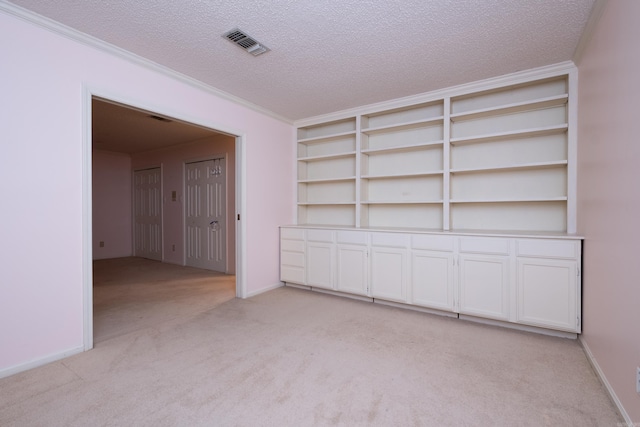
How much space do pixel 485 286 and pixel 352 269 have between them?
143cm

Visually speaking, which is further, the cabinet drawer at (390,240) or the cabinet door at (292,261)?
the cabinet door at (292,261)

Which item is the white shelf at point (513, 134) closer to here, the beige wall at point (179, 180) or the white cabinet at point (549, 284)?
the white cabinet at point (549, 284)

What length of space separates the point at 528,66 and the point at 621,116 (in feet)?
4.47

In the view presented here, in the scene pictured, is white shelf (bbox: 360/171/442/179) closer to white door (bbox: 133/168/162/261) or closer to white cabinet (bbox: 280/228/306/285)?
white cabinet (bbox: 280/228/306/285)

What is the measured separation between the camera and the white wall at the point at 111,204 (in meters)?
6.49

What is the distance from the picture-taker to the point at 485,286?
108 inches

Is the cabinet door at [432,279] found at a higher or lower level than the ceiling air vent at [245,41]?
lower

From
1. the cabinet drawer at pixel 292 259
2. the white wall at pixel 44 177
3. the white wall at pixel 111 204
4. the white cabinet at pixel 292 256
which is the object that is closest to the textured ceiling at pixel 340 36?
the white wall at pixel 44 177

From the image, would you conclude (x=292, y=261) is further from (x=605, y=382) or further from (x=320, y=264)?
(x=605, y=382)

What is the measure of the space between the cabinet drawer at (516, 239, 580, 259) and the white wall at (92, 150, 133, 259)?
7747mm

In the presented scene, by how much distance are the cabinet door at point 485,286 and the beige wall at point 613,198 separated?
550mm

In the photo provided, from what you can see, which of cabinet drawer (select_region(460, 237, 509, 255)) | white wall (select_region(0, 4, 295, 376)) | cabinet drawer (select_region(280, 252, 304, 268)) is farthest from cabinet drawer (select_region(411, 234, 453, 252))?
white wall (select_region(0, 4, 295, 376))

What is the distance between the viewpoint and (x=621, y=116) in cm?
162

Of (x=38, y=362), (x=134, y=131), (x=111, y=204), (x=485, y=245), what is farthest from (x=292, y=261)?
(x=111, y=204)
